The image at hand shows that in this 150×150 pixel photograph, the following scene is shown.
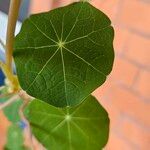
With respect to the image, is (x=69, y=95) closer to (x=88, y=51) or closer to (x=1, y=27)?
(x=88, y=51)

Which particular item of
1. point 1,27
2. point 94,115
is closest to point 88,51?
point 94,115

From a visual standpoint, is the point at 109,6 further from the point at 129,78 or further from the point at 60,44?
the point at 60,44

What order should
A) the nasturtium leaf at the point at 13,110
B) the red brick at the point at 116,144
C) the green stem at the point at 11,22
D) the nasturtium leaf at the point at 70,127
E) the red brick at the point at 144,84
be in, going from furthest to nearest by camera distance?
the red brick at the point at 116,144 < the red brick at the point at 144,84 < the nasturtium leaf at the point at 13,110 < the nasturtium leaf at the point at 70,127 < the green stem at the point at 11,22

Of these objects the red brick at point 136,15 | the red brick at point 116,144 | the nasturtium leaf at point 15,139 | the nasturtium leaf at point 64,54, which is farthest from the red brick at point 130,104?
the nasturtium leaf at point 64,54

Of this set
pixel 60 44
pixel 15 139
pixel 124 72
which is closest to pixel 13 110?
pixel 15 139

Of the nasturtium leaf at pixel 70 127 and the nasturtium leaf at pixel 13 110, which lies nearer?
the nasturtium leaf at pixel 70 127

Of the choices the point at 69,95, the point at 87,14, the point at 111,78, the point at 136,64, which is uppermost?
the point at 87,14

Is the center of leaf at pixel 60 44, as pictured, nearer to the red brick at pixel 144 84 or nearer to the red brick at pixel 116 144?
the red brick at pixel 144 84
